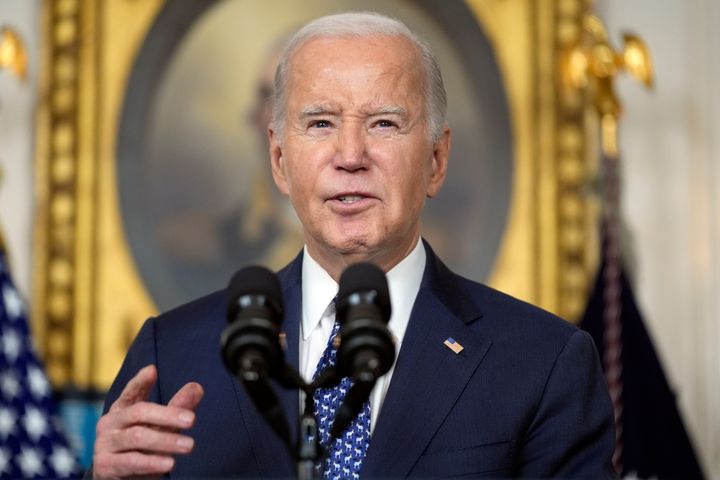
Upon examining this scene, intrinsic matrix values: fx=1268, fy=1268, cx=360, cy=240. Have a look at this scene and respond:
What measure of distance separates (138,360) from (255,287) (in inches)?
35.9

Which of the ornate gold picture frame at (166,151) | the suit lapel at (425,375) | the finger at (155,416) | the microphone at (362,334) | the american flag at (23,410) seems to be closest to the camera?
the microphone at (362,334)

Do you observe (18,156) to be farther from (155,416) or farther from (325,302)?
(155,416)

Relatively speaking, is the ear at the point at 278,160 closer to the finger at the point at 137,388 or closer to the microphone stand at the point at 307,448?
the finger at the point at 137,388

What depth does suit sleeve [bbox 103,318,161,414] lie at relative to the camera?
2592 millimetres

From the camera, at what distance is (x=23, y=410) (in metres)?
5.61

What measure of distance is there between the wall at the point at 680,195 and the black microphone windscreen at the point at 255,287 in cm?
430

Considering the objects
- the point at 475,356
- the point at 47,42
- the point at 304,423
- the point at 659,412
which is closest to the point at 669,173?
the point at 659,412

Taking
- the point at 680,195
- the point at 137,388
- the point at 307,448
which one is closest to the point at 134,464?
the point at 137,388

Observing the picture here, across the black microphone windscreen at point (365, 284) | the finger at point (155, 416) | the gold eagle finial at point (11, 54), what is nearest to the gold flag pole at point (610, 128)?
the gold eagle finial at point (11, 54)

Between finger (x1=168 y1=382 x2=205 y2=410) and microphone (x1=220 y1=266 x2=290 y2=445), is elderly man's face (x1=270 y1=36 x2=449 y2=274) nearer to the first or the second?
finger (x1=168 y1=382 x2=205 y2=410)

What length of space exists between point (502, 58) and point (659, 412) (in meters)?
1.89

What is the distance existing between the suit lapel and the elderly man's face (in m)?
0.15

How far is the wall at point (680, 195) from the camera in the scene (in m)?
5.96

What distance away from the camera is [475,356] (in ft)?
8.16
